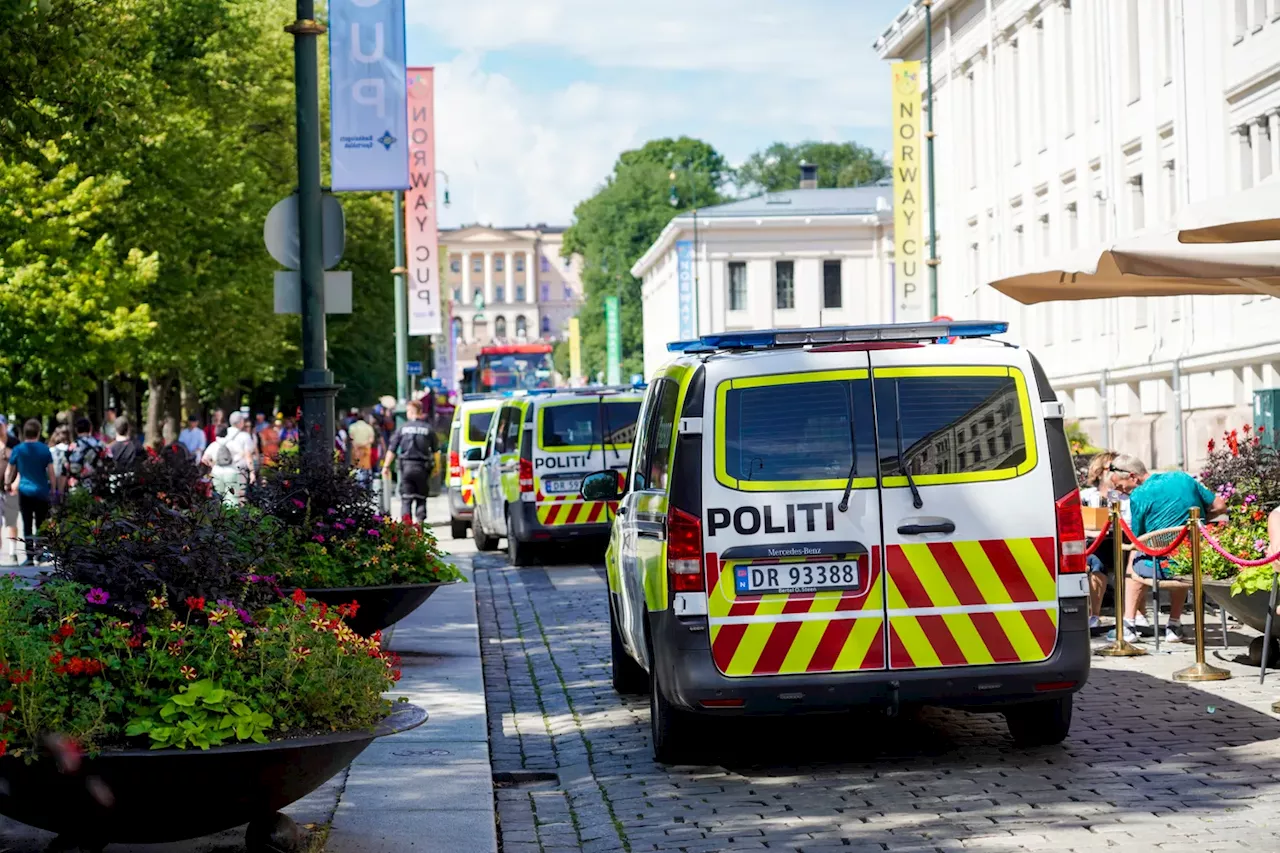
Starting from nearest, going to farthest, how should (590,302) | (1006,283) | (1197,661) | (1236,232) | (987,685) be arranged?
(987,685)
(1236,232)
(1197,661)
(1006,283)
(590,302)

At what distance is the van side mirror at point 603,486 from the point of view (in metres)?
→ 11.0

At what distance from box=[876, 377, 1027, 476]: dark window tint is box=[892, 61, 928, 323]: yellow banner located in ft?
112

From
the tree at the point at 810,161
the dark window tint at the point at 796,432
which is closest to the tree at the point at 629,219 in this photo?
the tree at the point at 810,161

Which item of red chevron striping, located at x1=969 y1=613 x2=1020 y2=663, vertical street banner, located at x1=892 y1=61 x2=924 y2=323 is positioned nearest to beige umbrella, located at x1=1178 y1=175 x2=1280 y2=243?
red chevron striping, located at x1=969 y1=613 x2=1020 y2=663

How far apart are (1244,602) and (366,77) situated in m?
8.48

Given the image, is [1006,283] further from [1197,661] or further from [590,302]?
[590,302]

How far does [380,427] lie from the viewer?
44.1m

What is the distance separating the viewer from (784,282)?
95.6 metres

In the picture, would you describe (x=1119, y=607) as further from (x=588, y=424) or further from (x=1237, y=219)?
(x=588, y=424)

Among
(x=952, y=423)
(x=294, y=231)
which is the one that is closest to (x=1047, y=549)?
(x=952, y=423)

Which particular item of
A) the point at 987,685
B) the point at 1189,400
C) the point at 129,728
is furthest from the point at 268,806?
the point at 1189,400

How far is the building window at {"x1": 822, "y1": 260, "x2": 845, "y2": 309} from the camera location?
312 feet

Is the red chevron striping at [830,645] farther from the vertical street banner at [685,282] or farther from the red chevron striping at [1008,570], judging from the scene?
the vertical street banner at [685,282]

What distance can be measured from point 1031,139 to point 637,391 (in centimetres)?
2534
